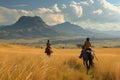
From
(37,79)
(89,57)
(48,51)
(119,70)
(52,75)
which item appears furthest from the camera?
(48,51)

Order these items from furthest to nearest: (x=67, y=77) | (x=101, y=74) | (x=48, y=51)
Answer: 1. (x=48, y=51)
2. (x=101, y=74)
3. (x=67, y=77)

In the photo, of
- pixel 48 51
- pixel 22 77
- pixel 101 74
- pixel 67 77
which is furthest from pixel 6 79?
pixel 48 51

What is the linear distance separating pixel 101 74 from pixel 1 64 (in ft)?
25.3

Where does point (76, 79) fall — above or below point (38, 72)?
below

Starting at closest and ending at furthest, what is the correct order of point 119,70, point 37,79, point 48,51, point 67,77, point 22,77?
point 22,77, point 37,79, point 67,77, point 119,70, point 48,51

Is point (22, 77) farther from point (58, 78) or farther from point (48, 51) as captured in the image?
point (48, 51)

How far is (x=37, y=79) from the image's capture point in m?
6.54

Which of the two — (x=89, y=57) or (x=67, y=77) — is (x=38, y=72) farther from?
(x=89, y=57)

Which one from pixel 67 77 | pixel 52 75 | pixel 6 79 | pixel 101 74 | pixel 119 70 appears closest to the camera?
pixel 6 79

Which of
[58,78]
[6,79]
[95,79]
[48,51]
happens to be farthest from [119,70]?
[48,51]

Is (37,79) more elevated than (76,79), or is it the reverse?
(37,79)

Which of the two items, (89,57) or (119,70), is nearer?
(119,70)

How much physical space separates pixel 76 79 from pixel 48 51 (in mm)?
19620

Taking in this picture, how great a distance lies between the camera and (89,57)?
1770 centimetres
